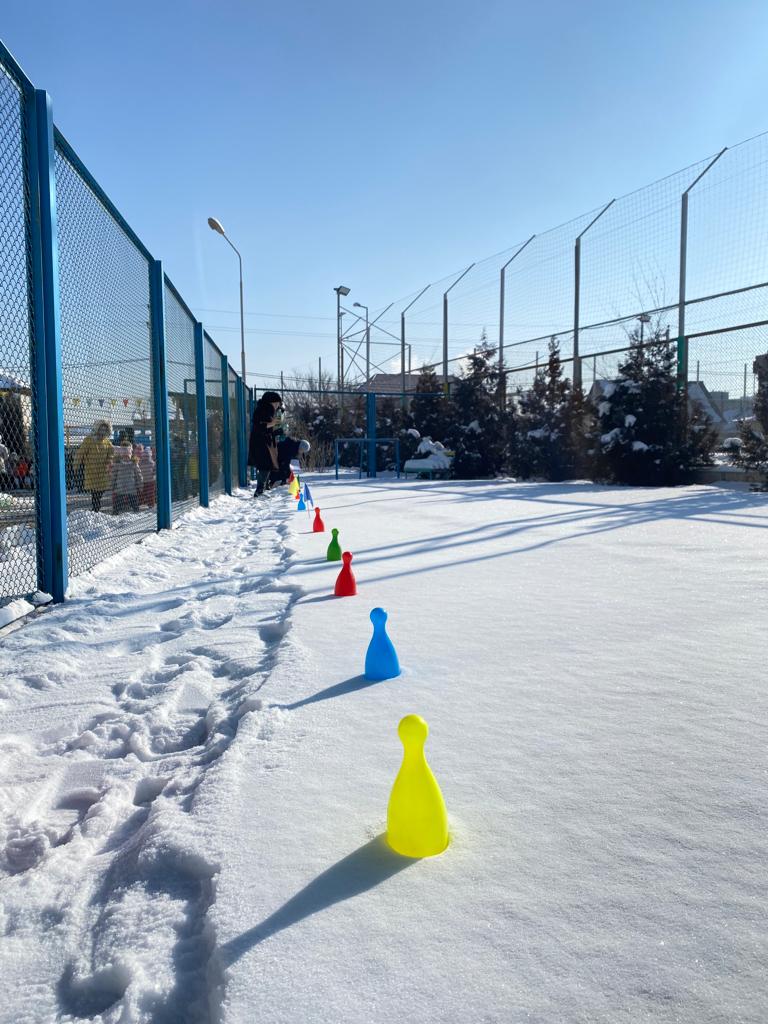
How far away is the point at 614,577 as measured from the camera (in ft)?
13.4

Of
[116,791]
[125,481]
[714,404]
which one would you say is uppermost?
[714,404]

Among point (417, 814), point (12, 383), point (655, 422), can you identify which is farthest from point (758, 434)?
point (417, 814)

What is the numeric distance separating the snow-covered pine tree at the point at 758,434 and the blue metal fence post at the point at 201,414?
7936 mm

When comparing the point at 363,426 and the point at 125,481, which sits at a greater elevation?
the point at 363,426

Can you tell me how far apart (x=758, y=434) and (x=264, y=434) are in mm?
7733

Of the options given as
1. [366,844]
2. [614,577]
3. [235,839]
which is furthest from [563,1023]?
[614,577]

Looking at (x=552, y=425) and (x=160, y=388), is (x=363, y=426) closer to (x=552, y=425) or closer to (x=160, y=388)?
(x=552, y=425)

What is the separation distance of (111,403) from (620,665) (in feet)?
14.1

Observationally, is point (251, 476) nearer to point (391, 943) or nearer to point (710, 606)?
point (710, 606)

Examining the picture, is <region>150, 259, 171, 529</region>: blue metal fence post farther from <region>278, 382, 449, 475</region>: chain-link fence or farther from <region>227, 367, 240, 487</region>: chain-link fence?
<region>278, 382, 449, 475</region>: chain-link fence

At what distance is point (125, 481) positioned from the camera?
247 inches

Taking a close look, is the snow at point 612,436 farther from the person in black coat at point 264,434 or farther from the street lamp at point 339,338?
the street lamp at point 339,338

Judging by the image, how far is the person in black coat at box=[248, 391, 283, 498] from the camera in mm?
11641

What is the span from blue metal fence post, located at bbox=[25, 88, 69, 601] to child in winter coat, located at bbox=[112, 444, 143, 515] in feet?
6.64
